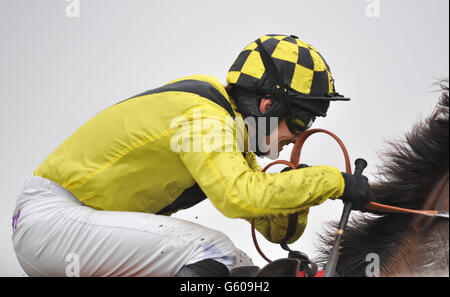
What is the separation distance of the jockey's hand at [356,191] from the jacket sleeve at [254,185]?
25mm

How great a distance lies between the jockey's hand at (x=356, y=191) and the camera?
134 centimetres

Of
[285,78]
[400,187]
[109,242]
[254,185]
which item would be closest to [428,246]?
[400,187]

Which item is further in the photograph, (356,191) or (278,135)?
(278,135)

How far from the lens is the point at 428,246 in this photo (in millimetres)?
1279

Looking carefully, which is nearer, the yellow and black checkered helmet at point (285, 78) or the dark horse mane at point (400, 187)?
the dark horse mane at point (400, 187)

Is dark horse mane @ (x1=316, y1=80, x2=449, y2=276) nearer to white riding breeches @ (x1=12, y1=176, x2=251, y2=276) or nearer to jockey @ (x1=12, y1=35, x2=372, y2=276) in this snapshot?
jockey @ (x1=12, y1=35, x2=372, y2=276)

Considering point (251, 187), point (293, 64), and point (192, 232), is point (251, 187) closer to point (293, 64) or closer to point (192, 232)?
point (192, 232)

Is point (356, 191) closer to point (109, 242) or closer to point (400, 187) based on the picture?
point (400, 187)

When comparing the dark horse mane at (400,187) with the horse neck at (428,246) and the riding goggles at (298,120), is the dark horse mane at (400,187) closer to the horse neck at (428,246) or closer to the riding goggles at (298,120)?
the horse neck at (428,246)

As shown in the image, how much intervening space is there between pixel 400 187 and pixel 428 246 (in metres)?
0.20

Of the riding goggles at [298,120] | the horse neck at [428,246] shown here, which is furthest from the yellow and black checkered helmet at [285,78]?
the horse neck at [428,246]
